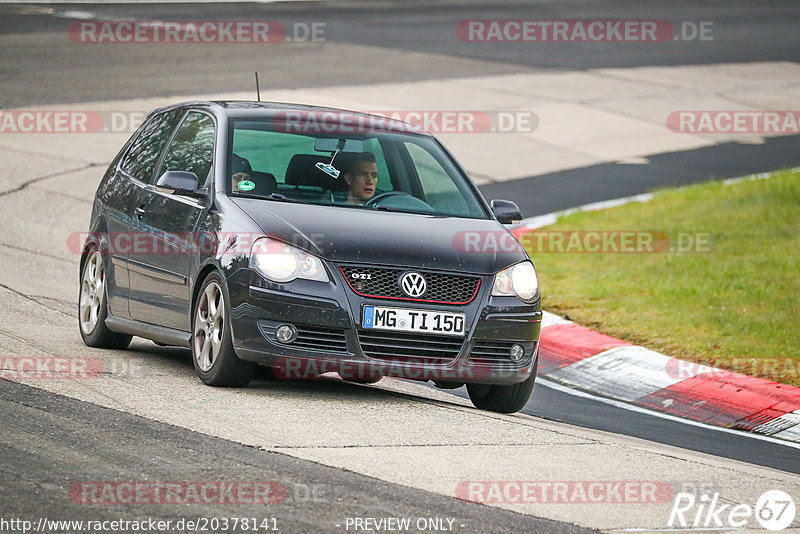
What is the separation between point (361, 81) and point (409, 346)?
56.0 feet

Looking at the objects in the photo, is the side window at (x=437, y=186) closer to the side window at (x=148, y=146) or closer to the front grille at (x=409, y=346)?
the front grille at (x=409, y=346)

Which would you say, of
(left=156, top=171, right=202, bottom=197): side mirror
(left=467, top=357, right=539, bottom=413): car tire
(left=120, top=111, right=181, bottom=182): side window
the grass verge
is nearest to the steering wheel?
(left=156, top=171, right=202, bottom=197): side mirror

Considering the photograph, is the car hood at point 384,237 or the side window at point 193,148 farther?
the side window at point 193,148

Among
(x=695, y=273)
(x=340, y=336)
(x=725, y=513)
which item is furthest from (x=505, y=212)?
(x=695, y=273)

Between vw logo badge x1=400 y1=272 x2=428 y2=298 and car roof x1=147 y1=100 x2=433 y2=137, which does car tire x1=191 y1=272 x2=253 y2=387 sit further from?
car roof x1=147 y1=100 x2=433 y2=137

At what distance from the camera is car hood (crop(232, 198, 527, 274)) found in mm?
7605

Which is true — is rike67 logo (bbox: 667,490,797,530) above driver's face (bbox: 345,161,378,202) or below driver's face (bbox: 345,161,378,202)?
below

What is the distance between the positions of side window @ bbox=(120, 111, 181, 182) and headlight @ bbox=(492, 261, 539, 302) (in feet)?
Answer: 8.81

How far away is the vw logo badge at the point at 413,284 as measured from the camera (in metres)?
7.59

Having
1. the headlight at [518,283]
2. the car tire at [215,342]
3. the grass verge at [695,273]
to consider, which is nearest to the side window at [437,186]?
the headlight at [518,283]

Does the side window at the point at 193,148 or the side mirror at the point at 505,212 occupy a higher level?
the side window at the point at 193,148

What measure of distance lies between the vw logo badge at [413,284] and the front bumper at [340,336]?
0.20 ft

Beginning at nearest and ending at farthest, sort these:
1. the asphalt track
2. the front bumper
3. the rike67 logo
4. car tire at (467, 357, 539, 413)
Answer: the rike67 logo → the asphalt track → the front bumper → car tire at (467, 357, 539, 413)

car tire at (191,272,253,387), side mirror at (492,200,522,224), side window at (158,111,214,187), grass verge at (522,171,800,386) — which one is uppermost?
side window at (158,111,214,187)
